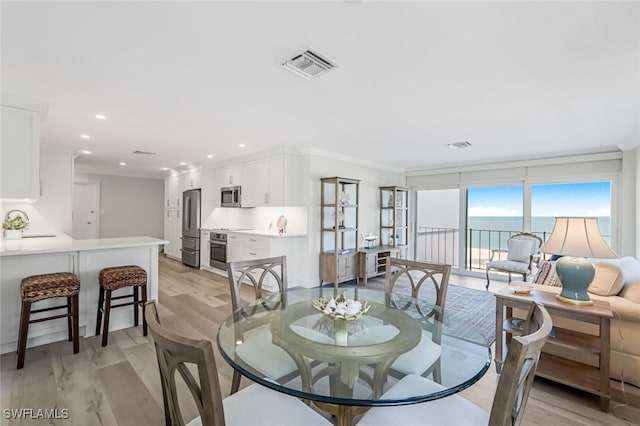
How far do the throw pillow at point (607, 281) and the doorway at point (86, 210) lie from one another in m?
9.82

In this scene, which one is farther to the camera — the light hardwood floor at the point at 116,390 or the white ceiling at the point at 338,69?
the light hardwood floor at the point at 116,390

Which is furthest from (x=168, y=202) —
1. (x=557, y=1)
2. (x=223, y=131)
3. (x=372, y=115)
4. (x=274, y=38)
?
(x=557, y=1)

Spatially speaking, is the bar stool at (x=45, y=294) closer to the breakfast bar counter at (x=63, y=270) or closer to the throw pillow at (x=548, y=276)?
the breakfast bar counter at (x=63, y=270)

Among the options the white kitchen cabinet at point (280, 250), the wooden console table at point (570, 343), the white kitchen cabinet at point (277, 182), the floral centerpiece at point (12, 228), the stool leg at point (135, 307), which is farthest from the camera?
the white kitchen cabinet at point (277, 182)

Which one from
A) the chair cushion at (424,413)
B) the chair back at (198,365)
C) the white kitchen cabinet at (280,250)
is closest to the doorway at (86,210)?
the white kitchen cabinet at (280,250)

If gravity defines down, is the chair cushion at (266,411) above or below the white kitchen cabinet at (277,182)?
below

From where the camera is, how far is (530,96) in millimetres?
2674

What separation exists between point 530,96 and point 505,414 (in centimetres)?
280

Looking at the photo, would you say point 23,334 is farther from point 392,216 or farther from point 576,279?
point 392,216

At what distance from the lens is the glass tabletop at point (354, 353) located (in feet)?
3.94

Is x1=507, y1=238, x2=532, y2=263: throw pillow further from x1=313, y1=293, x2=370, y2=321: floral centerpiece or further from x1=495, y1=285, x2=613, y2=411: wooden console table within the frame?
x1=313, y1=293, x2=370, y2=321: floral centerpiece

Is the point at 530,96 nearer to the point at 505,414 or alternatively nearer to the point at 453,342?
the point at 453,342

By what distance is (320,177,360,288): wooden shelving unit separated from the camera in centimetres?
492

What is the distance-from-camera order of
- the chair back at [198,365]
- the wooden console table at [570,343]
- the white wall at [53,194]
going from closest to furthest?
the chair back at [198,365] < the wooden console table at [570,343] < the white wall at [53,194]
